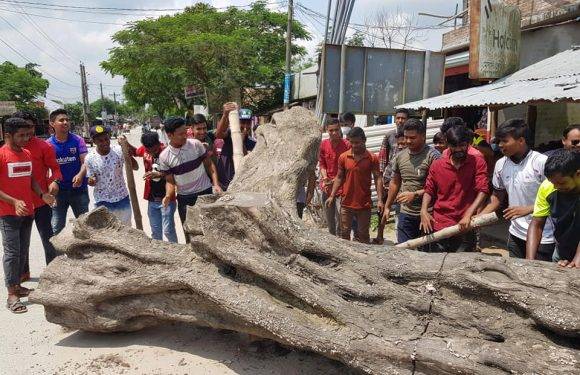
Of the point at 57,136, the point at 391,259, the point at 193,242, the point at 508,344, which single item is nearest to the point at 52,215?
the point at 57,136

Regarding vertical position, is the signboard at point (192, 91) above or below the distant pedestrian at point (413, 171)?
above

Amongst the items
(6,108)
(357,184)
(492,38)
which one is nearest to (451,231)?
(357,184)

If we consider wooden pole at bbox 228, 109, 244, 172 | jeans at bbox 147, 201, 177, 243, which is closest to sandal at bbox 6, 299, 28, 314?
jeans at bbox 147, 201, 177, 243

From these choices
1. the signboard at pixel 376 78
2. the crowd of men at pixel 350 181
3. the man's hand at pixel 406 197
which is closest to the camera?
the crowd of men at pixel 350 181

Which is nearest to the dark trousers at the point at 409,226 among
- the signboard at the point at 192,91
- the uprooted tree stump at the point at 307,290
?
the uprooted tree stump at the point at 307,290

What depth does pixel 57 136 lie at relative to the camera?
4.71 m

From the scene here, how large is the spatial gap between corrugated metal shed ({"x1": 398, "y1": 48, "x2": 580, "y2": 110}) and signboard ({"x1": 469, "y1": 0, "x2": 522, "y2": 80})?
29 centimetres

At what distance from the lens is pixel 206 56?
20.4m

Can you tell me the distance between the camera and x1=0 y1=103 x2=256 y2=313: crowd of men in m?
4.05

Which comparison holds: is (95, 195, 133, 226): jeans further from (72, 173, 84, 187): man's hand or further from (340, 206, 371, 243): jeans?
(340, 206, 371, 243): jeans

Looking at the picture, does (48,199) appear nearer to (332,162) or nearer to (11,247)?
(11,247)

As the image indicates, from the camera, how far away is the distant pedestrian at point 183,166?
4273mm

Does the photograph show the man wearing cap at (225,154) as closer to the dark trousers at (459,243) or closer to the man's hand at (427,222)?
the man's hand at (427,222)

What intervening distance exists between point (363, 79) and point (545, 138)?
3765 millimetres
